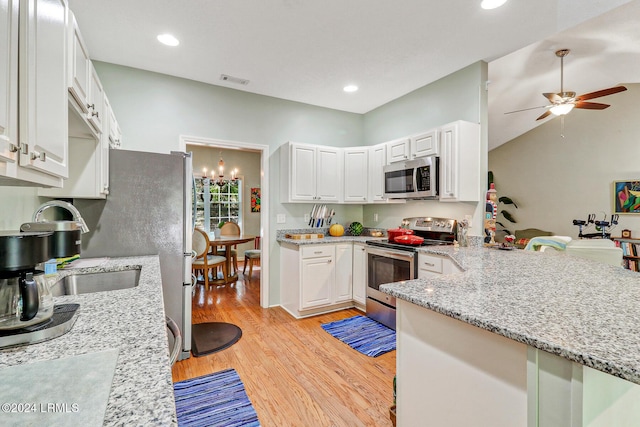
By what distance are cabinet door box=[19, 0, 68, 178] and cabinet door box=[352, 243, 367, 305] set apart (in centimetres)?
294

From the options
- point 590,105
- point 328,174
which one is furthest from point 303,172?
point 590,105

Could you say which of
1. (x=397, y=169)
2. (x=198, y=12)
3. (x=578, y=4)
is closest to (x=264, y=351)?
(x=397, y=169)

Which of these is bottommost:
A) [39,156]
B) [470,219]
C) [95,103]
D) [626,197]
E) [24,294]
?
[24,294]

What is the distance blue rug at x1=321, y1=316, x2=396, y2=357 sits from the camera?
2.69 metres

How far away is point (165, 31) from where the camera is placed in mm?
2420

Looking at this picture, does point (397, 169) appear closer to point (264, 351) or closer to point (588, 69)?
point (264, 351)

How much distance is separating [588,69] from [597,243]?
3.02m

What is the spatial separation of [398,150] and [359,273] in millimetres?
1529

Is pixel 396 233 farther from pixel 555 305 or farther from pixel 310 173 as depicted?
pixel 555 305

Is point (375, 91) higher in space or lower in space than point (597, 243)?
higher

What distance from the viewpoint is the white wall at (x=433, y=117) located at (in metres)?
2.97

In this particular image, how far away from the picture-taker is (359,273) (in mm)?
3643

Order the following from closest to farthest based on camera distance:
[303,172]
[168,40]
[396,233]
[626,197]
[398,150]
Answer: [168,40], [396,233], [398,150], [303,172], [626,197]

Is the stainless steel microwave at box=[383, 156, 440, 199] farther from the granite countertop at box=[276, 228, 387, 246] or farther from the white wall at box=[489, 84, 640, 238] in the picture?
the white wall at box=[489, 84, 640, 238]
